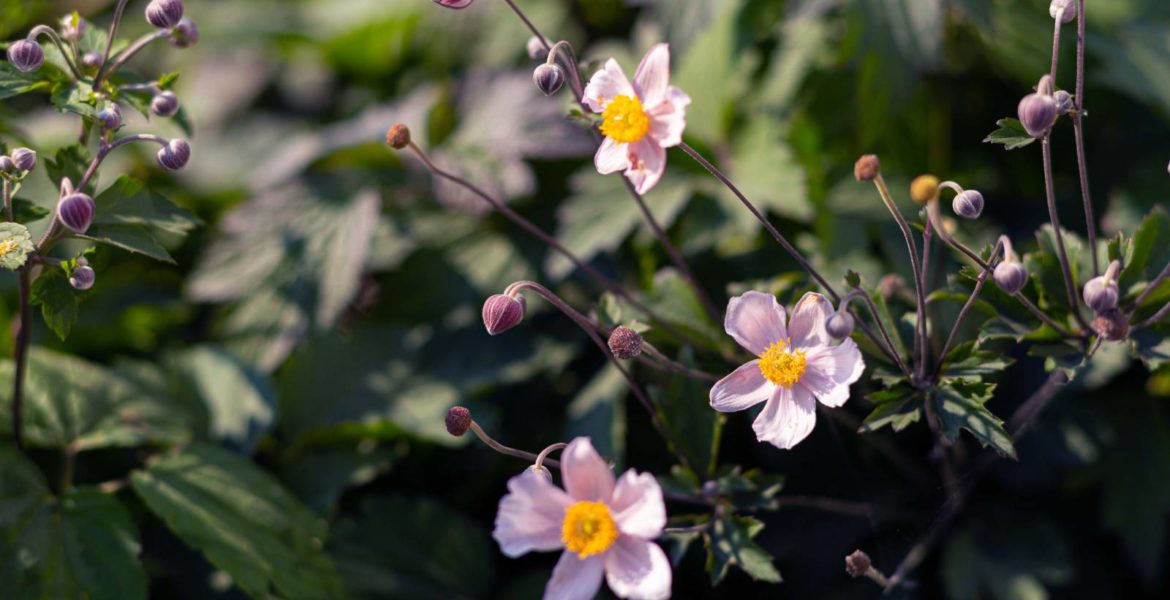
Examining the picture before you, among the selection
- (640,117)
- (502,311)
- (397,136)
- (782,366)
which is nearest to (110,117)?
(397,136)

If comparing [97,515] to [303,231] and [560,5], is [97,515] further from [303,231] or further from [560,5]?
[560,5]

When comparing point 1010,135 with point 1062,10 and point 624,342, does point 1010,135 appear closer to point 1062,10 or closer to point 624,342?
point 1062,10

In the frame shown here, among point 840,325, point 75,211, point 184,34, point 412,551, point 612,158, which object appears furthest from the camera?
point 412,551

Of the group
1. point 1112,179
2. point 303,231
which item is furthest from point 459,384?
point 1112,179

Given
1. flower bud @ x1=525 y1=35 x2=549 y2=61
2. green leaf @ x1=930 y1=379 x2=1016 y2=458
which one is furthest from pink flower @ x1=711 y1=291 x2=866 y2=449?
flower bud @ x1=525 y1=35 x2=549 y2=61

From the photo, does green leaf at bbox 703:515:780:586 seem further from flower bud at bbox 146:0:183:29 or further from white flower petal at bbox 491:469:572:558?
Result: flower bud at bbox 146:0:183:29

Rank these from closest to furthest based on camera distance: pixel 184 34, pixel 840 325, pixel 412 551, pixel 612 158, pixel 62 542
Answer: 1. pixel 840 325
2. pixel 612 158
3. pixel 184 34
4. pixel 62 542
5. pixel 412 551
